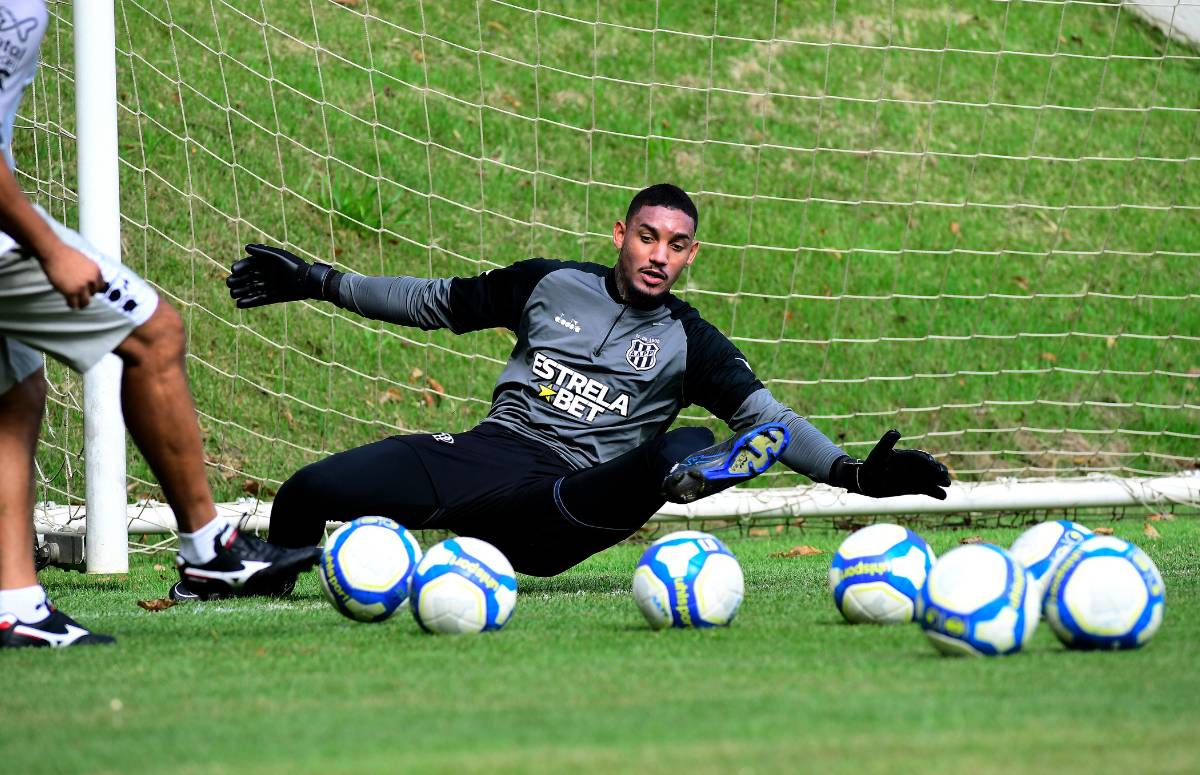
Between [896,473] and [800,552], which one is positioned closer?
[896,473]

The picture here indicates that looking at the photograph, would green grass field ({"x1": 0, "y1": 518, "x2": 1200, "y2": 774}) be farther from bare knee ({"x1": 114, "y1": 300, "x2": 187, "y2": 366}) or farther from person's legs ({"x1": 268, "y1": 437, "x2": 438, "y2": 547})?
bare knee ({"x1": 114, "y1": 300, "x2": 187, "y2": 366})

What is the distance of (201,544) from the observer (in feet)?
14.4

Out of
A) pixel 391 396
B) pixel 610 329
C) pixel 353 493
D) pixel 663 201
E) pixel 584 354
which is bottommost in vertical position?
pixel 391 396

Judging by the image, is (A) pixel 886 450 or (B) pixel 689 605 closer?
(B) pixel 689 605

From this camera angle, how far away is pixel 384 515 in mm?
5871

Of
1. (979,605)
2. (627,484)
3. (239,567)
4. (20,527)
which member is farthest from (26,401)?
(979,605)

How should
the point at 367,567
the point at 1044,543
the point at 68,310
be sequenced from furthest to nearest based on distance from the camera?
the point at 1044,543
the point at 367,567
the point at 68,310

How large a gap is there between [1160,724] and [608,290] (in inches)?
145

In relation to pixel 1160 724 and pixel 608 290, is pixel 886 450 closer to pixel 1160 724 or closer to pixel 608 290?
pixel 608 290

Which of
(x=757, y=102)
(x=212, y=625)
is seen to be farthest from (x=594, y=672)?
(x=757, y=102)

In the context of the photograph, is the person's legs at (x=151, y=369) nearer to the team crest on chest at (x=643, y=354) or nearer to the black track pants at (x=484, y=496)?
the black track pants at (x=484, y=496)

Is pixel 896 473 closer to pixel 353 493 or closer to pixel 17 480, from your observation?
pixel 353 493

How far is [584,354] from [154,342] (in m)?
2.28

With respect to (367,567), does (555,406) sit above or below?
above
